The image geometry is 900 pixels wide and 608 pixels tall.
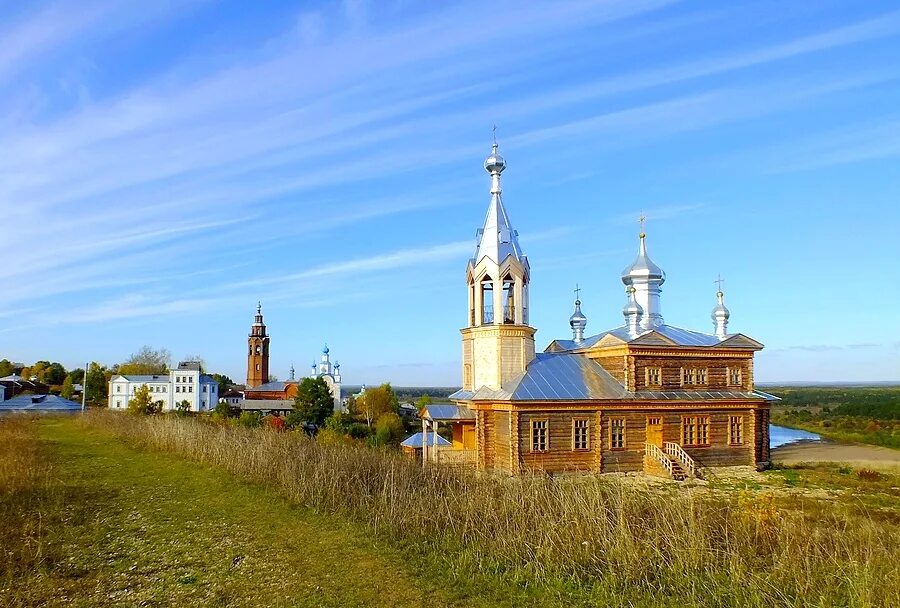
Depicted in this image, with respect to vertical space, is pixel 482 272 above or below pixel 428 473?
above

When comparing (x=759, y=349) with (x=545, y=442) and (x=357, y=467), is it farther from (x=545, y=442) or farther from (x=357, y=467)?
(x=357, y=467)

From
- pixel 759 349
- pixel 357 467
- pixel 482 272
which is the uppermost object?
pixel 482 272

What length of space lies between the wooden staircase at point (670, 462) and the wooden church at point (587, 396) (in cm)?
4

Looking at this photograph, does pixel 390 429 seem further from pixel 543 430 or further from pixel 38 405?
pixel 38 405

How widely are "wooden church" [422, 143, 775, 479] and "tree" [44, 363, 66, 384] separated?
85.1 metres

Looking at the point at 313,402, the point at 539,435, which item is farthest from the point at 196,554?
the point at 313,402

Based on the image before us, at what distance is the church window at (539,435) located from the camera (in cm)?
2050

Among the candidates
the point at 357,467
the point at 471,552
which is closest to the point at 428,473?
the point at 357,467

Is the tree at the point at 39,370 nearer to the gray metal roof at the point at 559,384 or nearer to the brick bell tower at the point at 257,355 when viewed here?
the brick bell tower at the point at 257,355

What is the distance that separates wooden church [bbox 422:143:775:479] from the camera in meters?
20.8

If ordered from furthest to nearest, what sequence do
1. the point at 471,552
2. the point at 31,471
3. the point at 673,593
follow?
the point at 31,471, the point at 471,552, the point at 673,593

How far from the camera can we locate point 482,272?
22.8 meters

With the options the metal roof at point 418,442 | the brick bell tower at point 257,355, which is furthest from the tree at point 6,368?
the metal roof at point 418,442

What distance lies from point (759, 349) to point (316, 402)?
34.9 meters
